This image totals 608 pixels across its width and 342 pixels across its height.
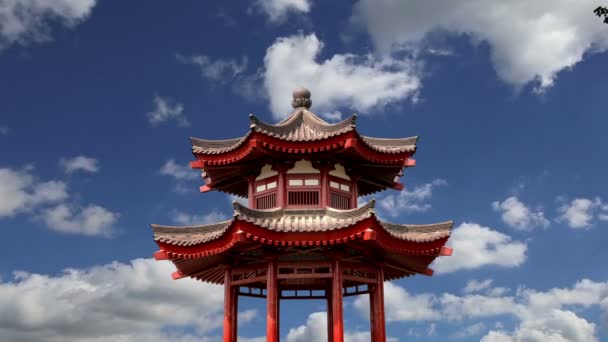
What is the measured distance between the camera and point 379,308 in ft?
86.3

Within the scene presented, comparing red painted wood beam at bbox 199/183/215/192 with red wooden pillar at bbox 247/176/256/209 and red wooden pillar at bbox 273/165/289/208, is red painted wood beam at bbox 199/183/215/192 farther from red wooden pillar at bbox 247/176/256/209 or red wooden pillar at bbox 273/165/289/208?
red wooden pillar at bbox 273/165/289/208

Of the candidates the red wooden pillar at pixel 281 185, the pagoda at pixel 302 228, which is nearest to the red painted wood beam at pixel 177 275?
the pagoda at pixel 302 228

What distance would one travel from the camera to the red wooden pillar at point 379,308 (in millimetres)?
26016

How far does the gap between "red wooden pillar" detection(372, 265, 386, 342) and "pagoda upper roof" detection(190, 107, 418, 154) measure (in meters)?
5.22

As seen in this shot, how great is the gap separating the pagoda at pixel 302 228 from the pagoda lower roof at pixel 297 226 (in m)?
0.04

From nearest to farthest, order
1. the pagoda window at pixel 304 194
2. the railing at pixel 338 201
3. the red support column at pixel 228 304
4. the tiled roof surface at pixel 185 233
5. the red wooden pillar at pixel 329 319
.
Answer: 1. the tiled roof surface at pixel 185 233
2. the red support column at pixel 228 304
3. the pagoda window at pixel 304 194
4. the railing at pixel 338 201
5. the red wooden pillar at pixel 329 319

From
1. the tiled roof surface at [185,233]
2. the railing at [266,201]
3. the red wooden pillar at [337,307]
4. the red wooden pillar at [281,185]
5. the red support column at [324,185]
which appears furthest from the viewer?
the railing at [266,201]

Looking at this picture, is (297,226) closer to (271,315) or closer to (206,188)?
(271,315)

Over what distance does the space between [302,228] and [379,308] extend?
4895 millimetres

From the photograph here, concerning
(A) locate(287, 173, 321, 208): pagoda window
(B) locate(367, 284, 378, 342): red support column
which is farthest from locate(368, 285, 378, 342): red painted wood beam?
(A) locate(287, 173, 321, 208): pagoda window

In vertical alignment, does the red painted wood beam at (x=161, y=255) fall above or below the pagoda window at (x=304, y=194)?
below

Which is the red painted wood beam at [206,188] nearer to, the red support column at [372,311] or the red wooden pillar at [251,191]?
the red wooden pillar at [251,191]

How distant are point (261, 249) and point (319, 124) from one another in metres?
5.97

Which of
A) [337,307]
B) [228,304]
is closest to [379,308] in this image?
[337,307]
